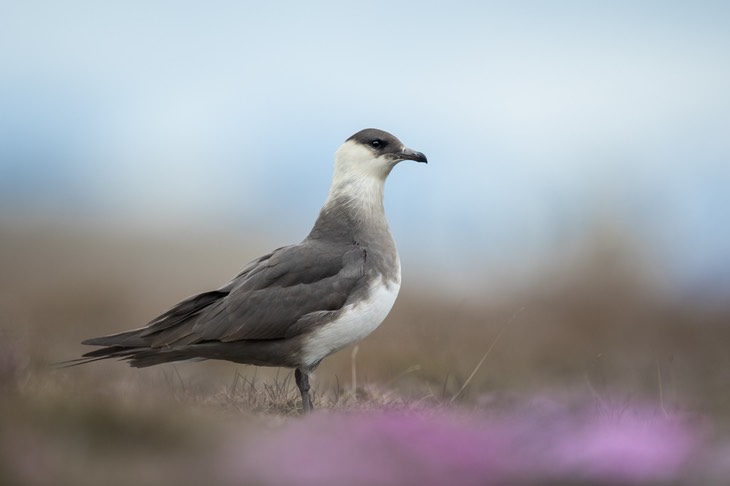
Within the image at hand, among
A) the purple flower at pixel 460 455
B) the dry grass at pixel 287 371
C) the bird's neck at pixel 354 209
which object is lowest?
the dry grass at pixel 287 371

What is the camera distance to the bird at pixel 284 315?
21.0ft

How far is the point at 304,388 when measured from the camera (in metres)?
6.38

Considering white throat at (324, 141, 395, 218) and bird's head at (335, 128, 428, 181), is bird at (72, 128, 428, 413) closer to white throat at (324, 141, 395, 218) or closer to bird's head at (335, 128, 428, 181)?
white throat at (324, 141, 395, 218)

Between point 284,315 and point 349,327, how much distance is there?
46 cm

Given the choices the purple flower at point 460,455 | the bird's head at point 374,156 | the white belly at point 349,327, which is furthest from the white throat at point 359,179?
the purple flower at point 460,455

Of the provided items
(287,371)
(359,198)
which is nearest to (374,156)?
(359,198)

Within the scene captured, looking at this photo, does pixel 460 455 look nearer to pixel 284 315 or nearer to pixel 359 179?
pixel 284 315

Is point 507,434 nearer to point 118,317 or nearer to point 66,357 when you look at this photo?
point 66,357

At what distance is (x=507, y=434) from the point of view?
3.42 meters

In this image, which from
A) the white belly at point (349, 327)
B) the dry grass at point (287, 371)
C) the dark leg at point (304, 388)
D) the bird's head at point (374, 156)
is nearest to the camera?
the dry grass at point (287, 371)

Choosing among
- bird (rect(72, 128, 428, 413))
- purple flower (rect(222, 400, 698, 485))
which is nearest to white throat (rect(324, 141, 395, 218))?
bird (rect(72, 128, 428, 413))

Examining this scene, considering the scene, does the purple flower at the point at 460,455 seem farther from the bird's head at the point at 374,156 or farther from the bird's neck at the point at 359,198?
the bird's head at the point at 374,156

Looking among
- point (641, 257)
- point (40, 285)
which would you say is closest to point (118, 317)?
point (40, 285)

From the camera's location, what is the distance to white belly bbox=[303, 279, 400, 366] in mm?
6387
